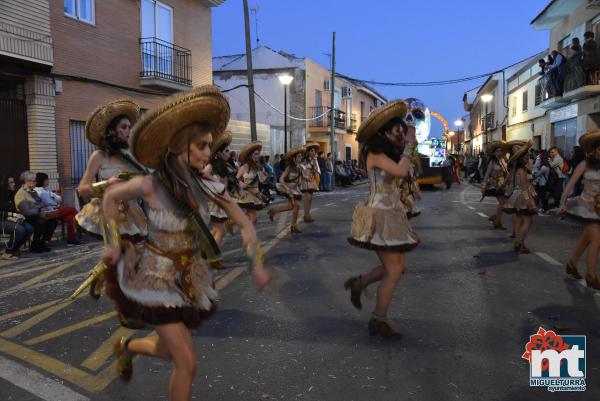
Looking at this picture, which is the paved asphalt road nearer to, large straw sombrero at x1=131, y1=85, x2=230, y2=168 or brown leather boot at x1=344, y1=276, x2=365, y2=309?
brown leather boot at x1=344, y1=276, x2=365, y2=309

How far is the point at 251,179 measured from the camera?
30.0ft

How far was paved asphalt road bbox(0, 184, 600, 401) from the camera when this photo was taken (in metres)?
3.59

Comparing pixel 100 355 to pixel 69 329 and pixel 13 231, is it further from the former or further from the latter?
pixel 13 231

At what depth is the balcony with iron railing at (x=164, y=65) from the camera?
1694cm

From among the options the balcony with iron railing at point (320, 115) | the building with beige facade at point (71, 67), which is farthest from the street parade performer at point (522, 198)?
the balcony with iron railing at point (320, 115)

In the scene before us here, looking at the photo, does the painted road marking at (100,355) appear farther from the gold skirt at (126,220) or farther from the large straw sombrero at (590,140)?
the large straw sombrero at (590,140)

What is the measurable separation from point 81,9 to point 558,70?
16.8 meters

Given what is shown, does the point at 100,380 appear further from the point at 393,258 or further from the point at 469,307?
the point at 469,307

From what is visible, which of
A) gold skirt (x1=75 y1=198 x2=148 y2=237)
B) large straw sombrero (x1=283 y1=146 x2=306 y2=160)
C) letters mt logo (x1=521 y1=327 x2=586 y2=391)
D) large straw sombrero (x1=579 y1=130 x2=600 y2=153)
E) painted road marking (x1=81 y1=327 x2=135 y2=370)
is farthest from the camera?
large straw sombrero (x1=283 y1=146 x2=306 y2=160)

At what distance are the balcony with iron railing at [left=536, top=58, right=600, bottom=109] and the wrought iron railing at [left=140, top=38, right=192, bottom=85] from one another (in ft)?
44.0

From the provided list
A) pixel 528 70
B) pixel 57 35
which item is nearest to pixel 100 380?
pixel 57 35

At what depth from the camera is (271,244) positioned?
931 centimetres

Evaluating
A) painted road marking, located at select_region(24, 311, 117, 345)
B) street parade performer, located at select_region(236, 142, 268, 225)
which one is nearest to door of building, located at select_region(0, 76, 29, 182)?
street parade performer, located at select_region(236, 142, 268, 225)

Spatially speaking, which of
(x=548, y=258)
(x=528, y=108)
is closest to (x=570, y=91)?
(x=528, y=108)
